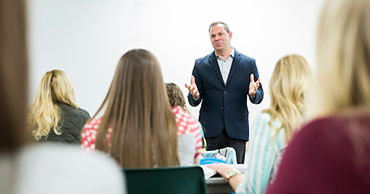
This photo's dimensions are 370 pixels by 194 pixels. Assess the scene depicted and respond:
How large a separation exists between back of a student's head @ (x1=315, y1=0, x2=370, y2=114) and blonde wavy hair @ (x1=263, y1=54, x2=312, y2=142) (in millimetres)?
885

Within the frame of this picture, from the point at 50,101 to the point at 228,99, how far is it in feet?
6.35

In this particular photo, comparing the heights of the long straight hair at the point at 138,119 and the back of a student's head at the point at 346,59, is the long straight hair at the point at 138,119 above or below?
below

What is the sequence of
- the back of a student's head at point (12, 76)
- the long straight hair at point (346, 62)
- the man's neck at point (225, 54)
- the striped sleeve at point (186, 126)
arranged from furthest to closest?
1. the man's neck at point (225, 54)
2. the striped sleeve at point (186, 126)
3. the long straight hair at point (346, 62)
4. the back of a student's head at point (12, 76)

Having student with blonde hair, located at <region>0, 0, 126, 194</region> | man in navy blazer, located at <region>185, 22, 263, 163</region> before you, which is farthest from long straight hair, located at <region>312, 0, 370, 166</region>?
man in navy blazer, located at <region>185, 22, 263, 163</region>

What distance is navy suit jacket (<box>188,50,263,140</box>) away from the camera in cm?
392

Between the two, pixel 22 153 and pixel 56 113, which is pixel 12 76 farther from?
pixel 56 113

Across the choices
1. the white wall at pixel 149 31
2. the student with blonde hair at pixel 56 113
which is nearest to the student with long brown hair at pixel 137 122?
the student with blonde hair at pixel 56 113

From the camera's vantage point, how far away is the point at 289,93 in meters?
1.69

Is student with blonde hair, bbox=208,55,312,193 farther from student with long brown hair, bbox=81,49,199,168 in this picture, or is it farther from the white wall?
the white wall

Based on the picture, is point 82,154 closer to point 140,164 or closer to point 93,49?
point 140,164

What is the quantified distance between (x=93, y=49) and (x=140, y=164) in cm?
418

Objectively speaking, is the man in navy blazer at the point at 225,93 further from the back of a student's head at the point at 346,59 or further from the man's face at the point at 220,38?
the back of a student's head at the point at 346,59

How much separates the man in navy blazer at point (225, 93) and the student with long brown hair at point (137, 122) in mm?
2297

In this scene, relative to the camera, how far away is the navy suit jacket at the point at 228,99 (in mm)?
3924
